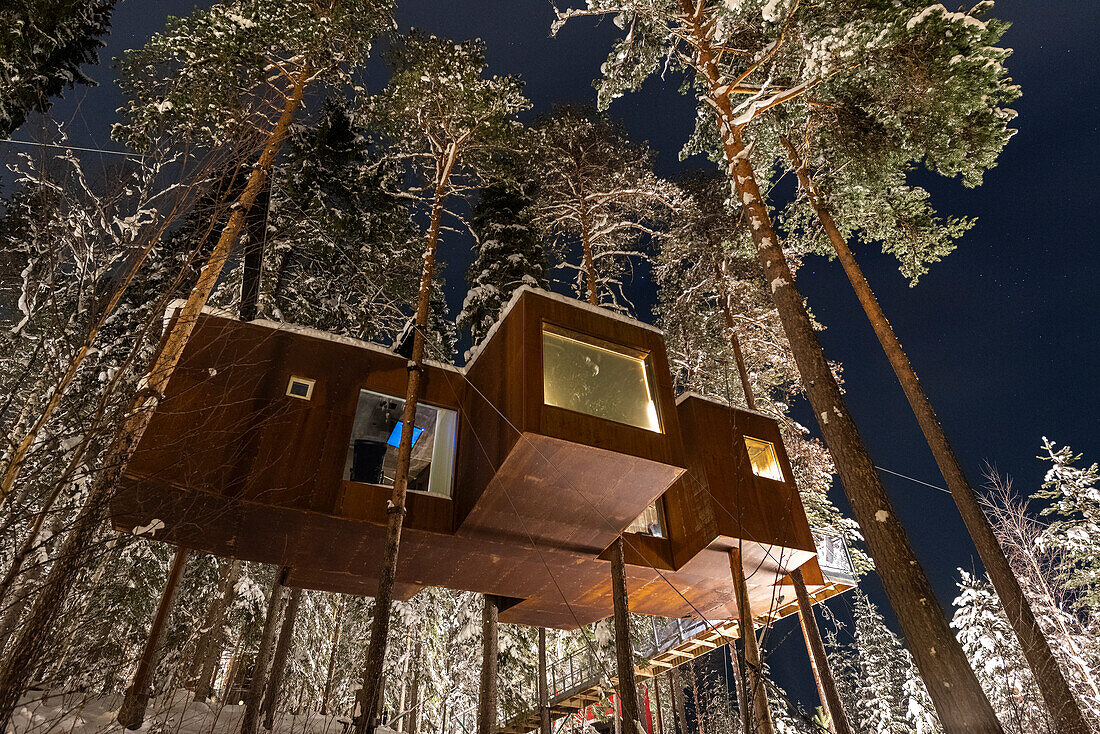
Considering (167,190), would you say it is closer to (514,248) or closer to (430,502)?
(430,502)

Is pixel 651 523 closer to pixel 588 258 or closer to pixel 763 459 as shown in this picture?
pixel 763 459

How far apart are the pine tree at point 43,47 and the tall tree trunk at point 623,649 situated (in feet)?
43.4

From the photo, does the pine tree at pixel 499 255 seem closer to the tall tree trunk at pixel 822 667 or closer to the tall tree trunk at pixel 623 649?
the tall tree trunk at pixel 623 649

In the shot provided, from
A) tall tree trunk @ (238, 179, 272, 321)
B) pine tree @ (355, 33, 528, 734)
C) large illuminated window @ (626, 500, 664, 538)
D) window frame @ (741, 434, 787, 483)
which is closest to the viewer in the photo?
tall tree trunk @ (238, 179, 272, 321)

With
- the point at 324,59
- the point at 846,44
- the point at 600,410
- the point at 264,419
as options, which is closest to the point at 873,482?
the point at 600,410

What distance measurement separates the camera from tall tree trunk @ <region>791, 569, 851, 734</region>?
Result: 426 inches

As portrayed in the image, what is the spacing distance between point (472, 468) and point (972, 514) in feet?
30.5

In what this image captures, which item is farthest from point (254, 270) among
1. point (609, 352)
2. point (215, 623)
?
point (215, 623)

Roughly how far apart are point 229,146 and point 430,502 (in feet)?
23.2

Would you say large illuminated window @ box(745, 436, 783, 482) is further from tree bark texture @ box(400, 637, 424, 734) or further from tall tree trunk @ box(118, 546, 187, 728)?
tree bark texture @ box(400, 637, 424, 734)

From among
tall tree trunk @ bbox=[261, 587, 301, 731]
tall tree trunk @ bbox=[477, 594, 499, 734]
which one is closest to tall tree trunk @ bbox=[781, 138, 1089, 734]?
tall tree trunk @ bbox=[477, 594, 499, 734]

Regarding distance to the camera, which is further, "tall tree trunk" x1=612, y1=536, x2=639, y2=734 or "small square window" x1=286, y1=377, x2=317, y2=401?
"small square window" x1=286, y1=377, x2=317, y2=401

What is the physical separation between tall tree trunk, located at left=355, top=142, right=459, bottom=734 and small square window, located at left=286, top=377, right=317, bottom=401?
1.78m

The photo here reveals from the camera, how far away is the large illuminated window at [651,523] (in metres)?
12.5
